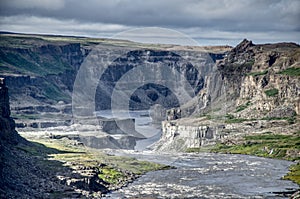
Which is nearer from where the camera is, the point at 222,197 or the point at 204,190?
the point at 222,197

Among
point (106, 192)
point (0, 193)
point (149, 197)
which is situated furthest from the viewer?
point (106, 192)

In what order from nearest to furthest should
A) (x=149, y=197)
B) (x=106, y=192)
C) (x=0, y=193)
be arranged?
1. (x=0, y=193)
2. (x=149, y=197)
3. (x=106, y=192)

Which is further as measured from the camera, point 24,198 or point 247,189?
point 247,189

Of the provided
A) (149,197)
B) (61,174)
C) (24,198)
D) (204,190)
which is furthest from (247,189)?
(24,198)

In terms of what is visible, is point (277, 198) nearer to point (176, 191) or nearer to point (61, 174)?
point (176, 191)

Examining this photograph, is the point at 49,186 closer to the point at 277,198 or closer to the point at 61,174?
the point at 61,174

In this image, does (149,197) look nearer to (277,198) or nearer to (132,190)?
(132,190)

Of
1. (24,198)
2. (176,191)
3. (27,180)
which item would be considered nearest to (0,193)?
(24,198)

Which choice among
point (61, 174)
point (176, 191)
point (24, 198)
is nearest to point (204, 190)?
point (176, 191)
